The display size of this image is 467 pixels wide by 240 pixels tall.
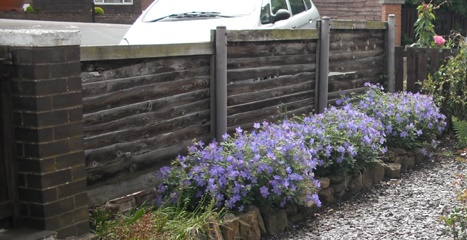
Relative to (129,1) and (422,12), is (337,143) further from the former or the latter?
(129,1)

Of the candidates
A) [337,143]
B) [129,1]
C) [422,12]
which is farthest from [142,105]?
[129,1]

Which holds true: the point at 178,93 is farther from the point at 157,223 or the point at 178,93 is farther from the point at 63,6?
the point at 63,6

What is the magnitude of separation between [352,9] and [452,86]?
32.8ft

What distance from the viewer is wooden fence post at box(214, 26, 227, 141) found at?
6051mm

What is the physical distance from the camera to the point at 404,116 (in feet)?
24.3

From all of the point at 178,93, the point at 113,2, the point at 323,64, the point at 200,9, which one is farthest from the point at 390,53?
the point at 113,2

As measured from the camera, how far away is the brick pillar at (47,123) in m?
3.88

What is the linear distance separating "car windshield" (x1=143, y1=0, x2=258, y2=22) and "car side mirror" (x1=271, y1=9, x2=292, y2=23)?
1.03 feet

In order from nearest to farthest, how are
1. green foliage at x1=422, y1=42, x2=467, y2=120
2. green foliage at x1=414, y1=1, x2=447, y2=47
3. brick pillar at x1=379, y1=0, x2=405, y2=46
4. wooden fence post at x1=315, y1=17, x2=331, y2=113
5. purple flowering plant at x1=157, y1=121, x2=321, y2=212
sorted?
purple flowering plant at x1=157, y1=121, x2=321, y2=212, wooden fence post at x1=315, y1=17, x2=331, y2=113, green foliage at x1=422, y1=42, x2=467, y2=120, green foliage at x1=414, y1=1, x2=447, y2=47, brick pillar at x1=379, y1=0, x2=405, y2=46

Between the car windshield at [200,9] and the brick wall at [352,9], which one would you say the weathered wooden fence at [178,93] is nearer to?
the car windshield at [200,9]

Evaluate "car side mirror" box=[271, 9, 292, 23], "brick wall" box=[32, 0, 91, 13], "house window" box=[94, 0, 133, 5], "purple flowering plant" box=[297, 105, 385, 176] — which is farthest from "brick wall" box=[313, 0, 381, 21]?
"house window" box=[94, 0, 133, 5]

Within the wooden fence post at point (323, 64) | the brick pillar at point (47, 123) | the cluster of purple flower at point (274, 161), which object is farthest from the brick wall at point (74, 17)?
the brick pillar at point (47, 123)

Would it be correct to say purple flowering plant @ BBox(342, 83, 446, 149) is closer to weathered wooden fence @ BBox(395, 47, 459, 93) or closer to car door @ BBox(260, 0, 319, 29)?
weathered wooden fence @ BBox(395, 47, 459, 93)

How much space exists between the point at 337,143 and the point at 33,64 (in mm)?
3314
